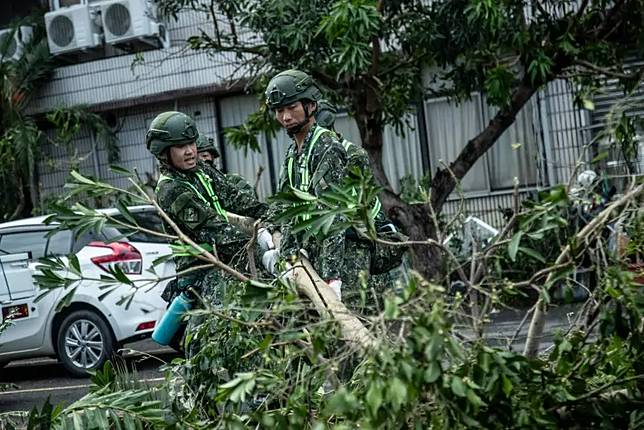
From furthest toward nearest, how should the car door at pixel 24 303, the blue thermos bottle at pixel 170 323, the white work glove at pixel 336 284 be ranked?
the car door at pixel 24 303 < the blue thermos bottle at pixel 170 323 < the white work glove at pixel 336 284

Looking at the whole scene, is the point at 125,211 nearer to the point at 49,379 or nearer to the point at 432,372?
the point at 432,372

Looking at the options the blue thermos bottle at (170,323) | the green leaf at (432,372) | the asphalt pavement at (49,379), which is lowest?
the asphalt pavement at (49,379)

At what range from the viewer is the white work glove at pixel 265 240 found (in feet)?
19.6

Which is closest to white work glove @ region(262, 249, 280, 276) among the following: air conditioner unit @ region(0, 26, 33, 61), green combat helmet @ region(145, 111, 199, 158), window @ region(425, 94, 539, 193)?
green combat helmet @ region(145, 111, 199, 158)

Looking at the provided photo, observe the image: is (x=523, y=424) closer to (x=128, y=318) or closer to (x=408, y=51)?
(x=128, y=318)

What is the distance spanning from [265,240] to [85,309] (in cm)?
609

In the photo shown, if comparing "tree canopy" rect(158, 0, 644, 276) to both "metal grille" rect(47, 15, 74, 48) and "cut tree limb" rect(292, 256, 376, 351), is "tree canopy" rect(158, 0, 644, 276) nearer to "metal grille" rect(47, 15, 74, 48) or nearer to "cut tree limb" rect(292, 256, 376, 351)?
"cut tree limb" rect(292, 256, 376, 351)

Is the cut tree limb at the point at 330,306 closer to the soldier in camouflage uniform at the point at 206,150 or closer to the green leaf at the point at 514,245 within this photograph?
the green leaf at the point at 514,245

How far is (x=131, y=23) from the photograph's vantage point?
1853cm

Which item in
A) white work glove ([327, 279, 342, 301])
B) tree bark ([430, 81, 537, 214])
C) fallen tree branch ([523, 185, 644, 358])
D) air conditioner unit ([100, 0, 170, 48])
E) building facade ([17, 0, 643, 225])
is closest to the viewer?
fallen tree branch ([523, 185, 644, 358])

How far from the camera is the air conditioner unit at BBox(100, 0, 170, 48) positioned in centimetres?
1842

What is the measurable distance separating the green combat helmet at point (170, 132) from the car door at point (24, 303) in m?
4.56

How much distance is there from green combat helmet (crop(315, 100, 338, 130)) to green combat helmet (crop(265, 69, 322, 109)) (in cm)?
19

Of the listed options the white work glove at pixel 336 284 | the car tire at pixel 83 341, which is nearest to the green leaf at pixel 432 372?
the white work glove at pixel 336 284
